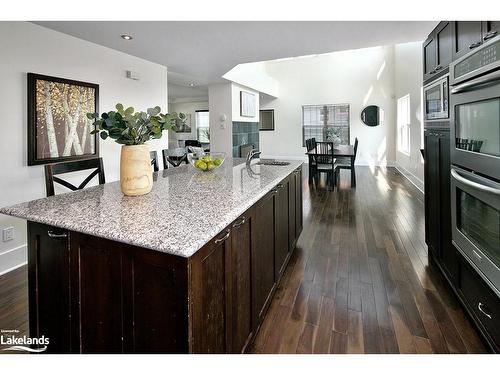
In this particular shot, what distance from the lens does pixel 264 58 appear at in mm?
4402

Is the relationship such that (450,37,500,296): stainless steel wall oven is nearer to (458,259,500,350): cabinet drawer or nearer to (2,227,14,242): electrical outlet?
(458,259,500,350): cabinet drawer

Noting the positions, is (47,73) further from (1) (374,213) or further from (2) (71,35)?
Answer: (1) (374,213)

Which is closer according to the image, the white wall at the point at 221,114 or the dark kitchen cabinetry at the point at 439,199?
the dark kitchen cabinetry at the point at 439,199

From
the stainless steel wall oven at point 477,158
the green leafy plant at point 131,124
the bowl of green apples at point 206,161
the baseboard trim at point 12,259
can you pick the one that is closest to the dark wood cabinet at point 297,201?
the bowl of green apples at point 206,161

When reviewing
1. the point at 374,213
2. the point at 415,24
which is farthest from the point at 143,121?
the point at 374,213

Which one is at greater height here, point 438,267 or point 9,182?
point 9,182

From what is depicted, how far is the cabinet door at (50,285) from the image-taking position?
128 centimetres

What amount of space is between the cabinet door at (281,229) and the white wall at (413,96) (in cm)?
439

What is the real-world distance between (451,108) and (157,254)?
201 cm

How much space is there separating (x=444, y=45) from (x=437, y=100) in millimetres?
376

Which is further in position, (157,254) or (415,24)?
(415,24)

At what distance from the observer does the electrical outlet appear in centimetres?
276

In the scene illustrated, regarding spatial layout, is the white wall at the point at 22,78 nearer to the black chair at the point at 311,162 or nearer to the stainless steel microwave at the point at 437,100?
the stainless steel microwave at the point at 437,100

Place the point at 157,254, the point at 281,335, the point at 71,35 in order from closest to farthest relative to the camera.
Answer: the point at 157,254
the point at 281,335
the point at 71,35
